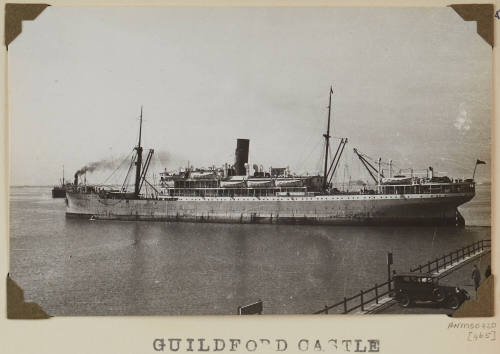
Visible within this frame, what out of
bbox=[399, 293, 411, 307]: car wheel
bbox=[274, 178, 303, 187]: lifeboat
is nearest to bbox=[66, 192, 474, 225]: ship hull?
bbox=[274, 178, 303, 187]: lifeboat

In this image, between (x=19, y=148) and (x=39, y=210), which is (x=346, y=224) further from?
(x=19, y=148)

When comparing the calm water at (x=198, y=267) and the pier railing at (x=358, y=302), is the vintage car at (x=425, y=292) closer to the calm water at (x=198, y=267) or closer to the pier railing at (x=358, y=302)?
the pier railing at (x=358, y=302)

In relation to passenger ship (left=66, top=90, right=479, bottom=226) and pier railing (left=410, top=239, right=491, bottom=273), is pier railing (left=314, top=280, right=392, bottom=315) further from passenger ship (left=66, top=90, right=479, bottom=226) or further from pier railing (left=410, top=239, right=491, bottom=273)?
passenger ship (left=66, top=90, right=479, bottom=226)

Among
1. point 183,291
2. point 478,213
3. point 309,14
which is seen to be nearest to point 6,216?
point 183,291

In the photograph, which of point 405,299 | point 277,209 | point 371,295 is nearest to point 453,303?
point 405,299

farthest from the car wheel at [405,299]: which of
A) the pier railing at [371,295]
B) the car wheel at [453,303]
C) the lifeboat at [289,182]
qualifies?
the lifeboat at [289,182]

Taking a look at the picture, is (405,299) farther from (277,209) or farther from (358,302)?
(277,209)
